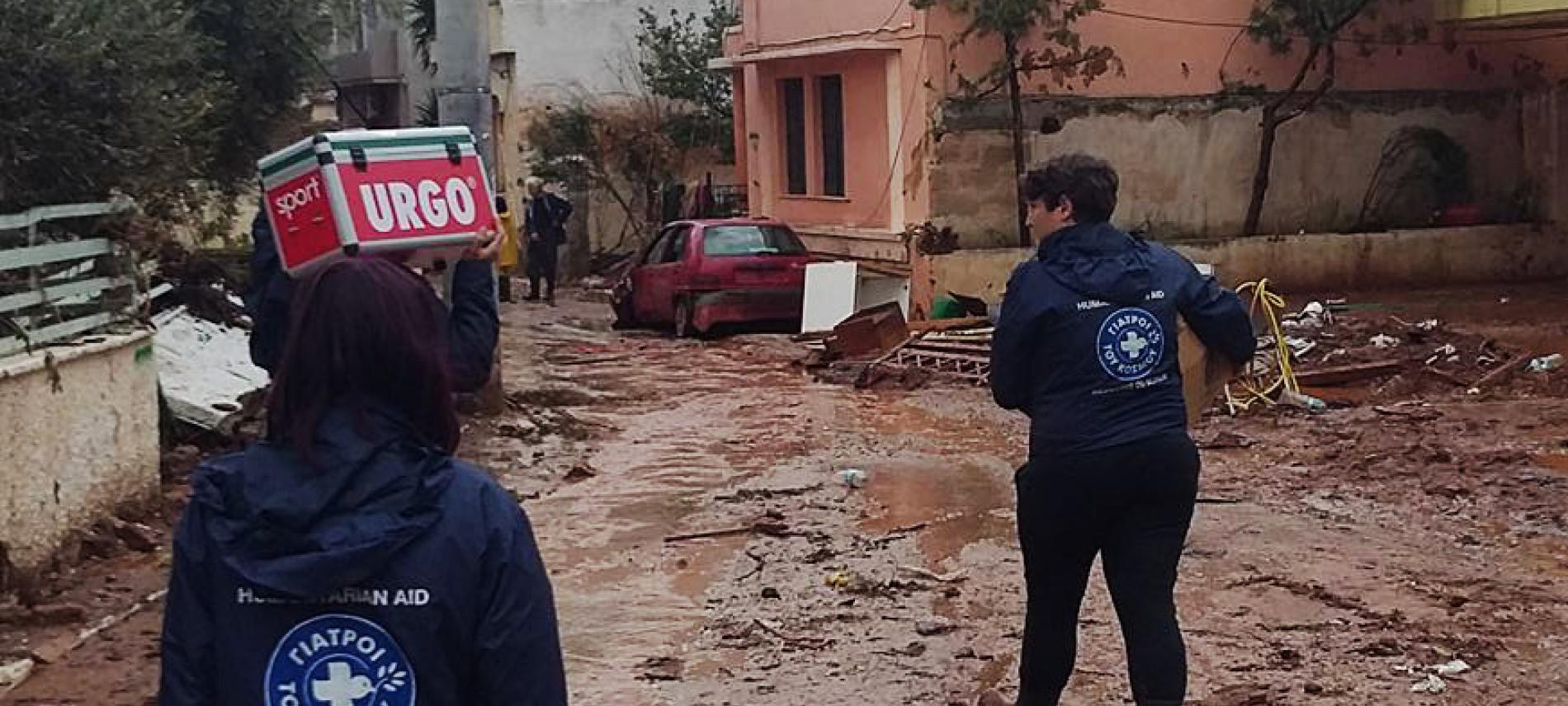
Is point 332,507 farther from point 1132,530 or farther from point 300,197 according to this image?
point 300,197

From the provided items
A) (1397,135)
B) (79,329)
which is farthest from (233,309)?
(1397,135)

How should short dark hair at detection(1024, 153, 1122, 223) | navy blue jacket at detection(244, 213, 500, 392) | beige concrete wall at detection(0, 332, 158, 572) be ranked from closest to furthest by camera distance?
1. navy blue jacket at detection(244, 213, 500, 392)
2. short dark hair at detection(1024, 153, 1122, 223)
3. beige concrete wall at detection(0, 332, 158, 572)

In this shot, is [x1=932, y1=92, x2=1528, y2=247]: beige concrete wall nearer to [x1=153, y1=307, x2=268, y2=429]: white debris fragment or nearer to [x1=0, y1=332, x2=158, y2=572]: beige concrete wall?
[x1=153, y1=307, x2=268, y2=429]: white debris fragment

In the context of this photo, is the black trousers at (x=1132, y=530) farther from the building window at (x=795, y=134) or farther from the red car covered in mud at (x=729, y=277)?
the building window at (x=795, y=134)

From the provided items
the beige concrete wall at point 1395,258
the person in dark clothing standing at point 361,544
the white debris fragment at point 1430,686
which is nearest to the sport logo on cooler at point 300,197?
the person in dark clothing standing at point 361,544

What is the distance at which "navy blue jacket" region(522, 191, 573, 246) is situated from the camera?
84.6 ft

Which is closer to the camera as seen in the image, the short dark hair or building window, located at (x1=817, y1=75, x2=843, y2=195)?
the short dark hair

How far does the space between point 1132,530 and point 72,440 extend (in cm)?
563

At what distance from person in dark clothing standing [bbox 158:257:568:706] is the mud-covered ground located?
3.92 metres

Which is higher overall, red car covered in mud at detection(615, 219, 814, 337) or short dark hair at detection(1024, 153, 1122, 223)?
short dark hair at detection(1024, 153, 1122, 223)

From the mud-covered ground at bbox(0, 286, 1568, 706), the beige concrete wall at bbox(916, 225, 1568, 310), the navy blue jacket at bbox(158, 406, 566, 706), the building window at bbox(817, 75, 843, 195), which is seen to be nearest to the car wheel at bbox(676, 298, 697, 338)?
the beige concrete wall at bbox(916, 225, 1568, 310)

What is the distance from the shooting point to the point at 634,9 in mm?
32344

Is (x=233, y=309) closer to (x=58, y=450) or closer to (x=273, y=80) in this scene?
(x=273, y=80)

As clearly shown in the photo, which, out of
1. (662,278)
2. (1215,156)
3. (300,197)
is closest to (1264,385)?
(662,278)
